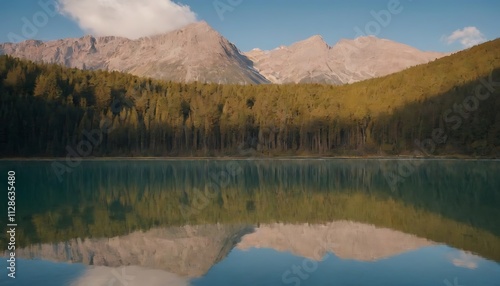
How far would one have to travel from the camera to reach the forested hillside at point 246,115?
122 metres

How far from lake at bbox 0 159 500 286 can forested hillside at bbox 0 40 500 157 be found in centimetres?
8631

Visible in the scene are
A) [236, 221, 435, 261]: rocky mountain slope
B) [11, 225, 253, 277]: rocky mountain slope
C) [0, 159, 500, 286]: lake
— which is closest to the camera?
[0, 159, 500, 286]: lake

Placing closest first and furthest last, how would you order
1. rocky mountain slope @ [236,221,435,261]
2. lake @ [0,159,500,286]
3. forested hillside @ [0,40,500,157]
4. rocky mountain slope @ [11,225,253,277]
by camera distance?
lake @ [0,159,500,286] < rocky mountain slope @ [11,225,253,277] < rocky mountain slope @ [236,221,435,261] < forested hillside @ [0,40,500,157]

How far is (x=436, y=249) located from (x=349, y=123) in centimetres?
12843

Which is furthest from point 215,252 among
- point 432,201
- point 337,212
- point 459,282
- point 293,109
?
point 293,109

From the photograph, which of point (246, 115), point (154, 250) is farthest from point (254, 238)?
point (246, 115)

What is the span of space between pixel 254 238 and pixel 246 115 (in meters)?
129

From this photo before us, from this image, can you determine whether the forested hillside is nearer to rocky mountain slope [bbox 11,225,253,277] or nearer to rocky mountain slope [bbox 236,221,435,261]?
rocky mountain slope [bbox 11,225,253,277]

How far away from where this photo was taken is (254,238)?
24.2 meters

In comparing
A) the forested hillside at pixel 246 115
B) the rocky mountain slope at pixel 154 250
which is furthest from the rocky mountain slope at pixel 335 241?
the forested hillside at pixel 246 115

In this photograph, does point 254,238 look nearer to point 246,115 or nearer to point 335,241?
point 335,241

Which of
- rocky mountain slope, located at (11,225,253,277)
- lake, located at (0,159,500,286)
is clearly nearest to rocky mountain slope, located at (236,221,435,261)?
lake, located at (0,159,500,286)

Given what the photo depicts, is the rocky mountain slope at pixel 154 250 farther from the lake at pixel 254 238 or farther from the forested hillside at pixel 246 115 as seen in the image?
the forested hillside at pixel 246 115

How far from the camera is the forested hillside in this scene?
121500 mm
